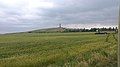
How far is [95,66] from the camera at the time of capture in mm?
12234

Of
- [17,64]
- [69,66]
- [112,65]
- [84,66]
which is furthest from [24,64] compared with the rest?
[112,65]

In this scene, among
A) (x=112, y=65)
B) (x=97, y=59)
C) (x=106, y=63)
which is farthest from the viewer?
(x=97, y=59)

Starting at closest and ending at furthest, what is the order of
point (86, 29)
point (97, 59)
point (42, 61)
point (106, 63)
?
point (106, 63) → point (97, 59) → point (42, 61) → point (86, 29)

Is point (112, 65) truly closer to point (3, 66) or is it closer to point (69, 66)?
point (69, 66)

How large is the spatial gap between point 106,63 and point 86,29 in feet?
556

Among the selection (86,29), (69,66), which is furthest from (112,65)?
(86,29)

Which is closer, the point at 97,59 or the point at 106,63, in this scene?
the point at 106,63

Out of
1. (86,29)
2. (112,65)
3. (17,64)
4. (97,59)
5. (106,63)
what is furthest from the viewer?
(86,29)

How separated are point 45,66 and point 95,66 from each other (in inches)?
149

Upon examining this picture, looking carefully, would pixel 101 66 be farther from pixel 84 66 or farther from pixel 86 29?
pixel 86 29

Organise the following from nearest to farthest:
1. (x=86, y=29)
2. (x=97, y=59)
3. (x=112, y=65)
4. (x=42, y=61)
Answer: (x=112, y=65) < (x=97, y=59) < (x=42, y=61) < (x=86, y=29)

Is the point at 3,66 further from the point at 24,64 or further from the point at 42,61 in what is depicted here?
the point at 42,61

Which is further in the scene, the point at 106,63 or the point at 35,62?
the point at 35,62

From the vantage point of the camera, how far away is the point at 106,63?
12844mm
